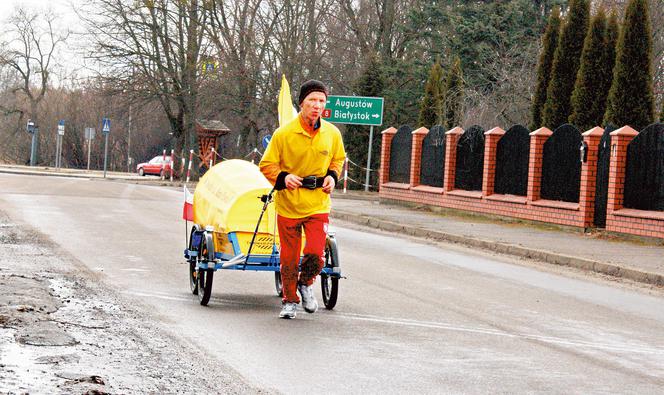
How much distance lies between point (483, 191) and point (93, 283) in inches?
670

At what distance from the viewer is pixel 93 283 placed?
38.9 feet

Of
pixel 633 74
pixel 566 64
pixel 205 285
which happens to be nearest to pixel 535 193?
pixel 633 74

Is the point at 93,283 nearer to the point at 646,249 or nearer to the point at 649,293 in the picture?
the point at 649,293

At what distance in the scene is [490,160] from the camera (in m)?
27.7

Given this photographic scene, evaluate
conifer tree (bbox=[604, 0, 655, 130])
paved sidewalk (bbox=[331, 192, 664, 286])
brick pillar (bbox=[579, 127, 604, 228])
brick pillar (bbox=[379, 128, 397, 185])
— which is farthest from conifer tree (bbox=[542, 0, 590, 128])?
brick pillar (bbox=[579, 127, 604, 228])

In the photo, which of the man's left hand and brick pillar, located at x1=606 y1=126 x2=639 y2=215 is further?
brick pillar, located at x1=606 y1=126 x2=639 y2=215

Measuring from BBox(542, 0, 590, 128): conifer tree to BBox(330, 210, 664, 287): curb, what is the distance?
255 inches

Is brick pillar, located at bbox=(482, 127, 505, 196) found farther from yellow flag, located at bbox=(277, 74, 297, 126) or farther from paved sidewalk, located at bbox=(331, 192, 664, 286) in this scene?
yellow flag, located at bbox=(277, 74, 297, 126)

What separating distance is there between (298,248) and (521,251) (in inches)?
366

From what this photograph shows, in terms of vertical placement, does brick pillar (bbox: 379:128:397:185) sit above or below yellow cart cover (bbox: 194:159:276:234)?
above

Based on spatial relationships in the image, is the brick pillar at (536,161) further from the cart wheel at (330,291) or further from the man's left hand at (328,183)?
the man's left hand at (328,183)

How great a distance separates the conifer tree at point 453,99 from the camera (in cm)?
3925

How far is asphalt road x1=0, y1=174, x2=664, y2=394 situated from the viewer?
7.49m

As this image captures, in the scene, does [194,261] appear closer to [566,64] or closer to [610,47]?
[610,47]
